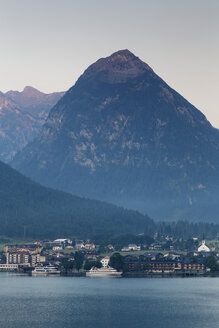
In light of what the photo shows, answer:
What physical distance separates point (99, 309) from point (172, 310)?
1354cm

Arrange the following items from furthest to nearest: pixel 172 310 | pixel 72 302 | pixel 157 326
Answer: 1. pixel 72 302
2. pixel 172 310
3. pixel 157 326

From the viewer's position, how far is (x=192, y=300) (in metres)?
194

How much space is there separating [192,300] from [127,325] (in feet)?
125

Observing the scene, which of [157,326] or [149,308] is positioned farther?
[149,308]

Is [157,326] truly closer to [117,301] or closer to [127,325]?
[127,325]

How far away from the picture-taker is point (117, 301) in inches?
7544

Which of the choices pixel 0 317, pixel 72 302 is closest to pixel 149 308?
pixel 72 302

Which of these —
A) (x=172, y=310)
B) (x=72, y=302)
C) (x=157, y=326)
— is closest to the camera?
(x=157, y=326)

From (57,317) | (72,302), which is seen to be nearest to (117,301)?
(72,302)

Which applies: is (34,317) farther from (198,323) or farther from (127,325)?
(198,323)

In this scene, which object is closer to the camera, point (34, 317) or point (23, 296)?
point (34, 317)

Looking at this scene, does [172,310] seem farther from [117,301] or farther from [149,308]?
[117,301]

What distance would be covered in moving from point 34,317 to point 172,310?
26572 mm

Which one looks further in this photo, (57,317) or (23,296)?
(23,296)
